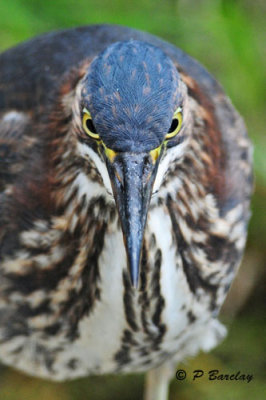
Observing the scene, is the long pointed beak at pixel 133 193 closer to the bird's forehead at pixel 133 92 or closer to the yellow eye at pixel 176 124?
the bird's forehead at pixel 133 92

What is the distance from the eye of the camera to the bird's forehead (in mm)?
2453

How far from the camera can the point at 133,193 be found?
240 centimetres

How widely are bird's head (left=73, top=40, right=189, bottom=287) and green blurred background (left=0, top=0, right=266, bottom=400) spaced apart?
189 cm

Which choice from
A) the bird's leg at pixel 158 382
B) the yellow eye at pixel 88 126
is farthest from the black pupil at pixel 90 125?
the bird's leg at pixel 158 382

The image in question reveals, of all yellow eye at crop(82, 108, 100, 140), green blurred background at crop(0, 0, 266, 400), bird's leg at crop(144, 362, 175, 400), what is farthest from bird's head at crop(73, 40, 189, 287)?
green blurred background at crop(0, 0, 266, 400)

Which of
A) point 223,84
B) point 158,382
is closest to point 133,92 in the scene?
point 158,382

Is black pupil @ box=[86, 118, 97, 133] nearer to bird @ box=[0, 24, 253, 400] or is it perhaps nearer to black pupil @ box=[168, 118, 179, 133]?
bird @ box=[0, 24, 253, 400]

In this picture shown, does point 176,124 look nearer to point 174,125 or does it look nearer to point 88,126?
point 174,125

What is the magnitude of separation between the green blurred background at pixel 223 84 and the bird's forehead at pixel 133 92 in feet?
6.20

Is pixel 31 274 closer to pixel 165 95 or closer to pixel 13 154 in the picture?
pixel 13 154

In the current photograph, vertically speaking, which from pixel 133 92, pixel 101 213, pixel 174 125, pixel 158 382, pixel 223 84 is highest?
pixel 223 84

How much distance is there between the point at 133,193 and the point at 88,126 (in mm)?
306

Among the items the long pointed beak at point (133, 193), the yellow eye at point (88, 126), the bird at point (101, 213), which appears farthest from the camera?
the bird at point (101, 213)

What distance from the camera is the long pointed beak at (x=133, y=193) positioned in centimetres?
239
